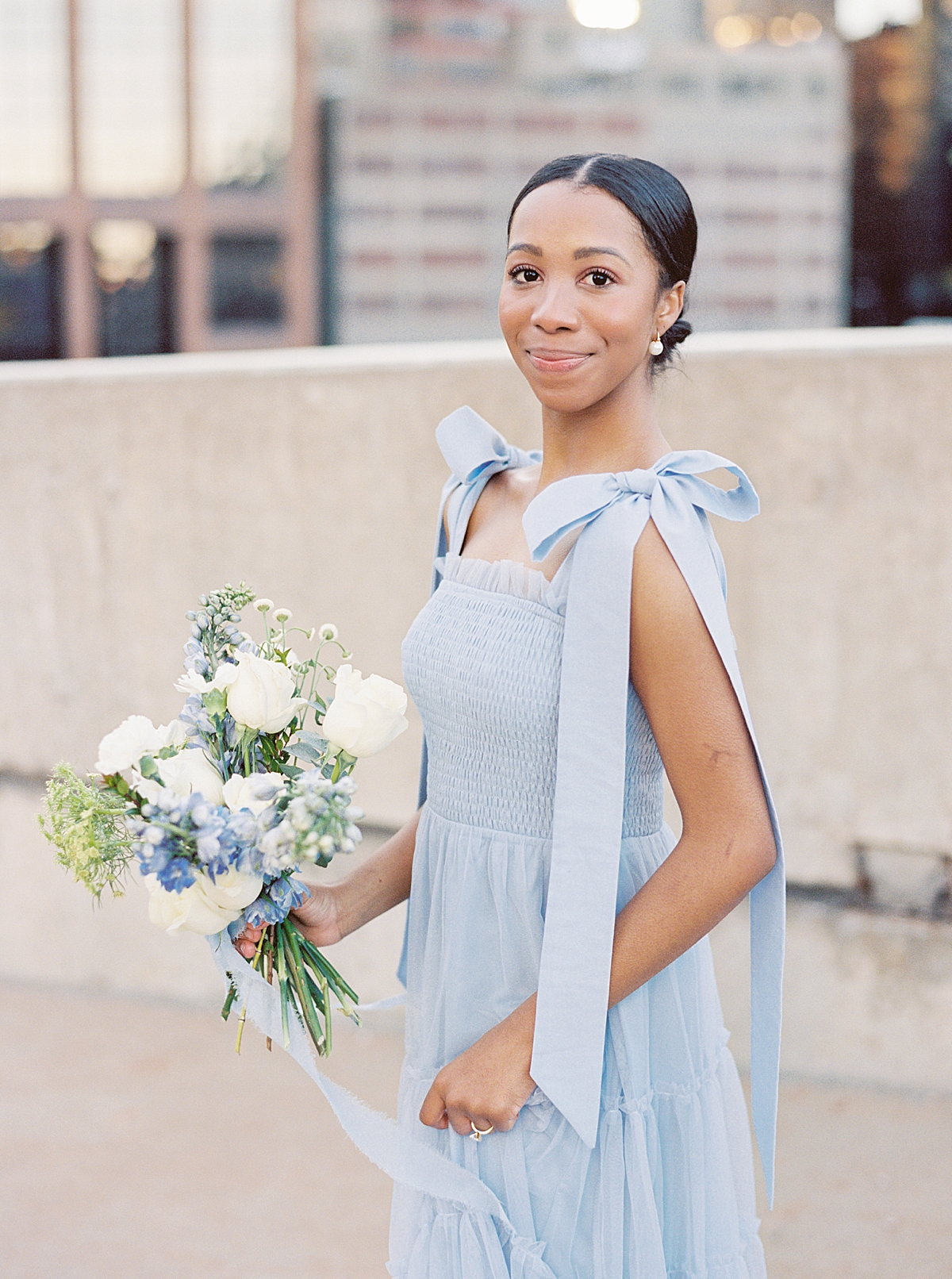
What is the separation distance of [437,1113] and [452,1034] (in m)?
0.14

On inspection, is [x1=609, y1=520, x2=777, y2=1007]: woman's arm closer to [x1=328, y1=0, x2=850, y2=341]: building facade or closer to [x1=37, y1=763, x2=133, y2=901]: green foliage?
[x1=37, y1=763, x2=133, y2=901]: green foliage

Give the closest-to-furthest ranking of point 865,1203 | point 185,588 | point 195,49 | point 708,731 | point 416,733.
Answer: point 708,731 < point 865,1203 < point 416,733 < point 185,588 < point 195,49

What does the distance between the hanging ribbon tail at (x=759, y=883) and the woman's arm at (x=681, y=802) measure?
0.01 meters

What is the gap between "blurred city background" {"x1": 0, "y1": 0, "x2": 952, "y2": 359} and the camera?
1259cm

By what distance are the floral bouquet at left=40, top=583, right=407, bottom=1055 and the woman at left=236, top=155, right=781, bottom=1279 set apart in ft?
0.30

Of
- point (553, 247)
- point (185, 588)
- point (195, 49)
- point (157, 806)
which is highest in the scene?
point (195, 49)

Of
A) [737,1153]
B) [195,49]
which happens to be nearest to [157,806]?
[737,1153]

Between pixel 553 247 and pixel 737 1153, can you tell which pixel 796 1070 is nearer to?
pixel 737 1153

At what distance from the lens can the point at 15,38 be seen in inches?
564

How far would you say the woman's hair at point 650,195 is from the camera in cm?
153

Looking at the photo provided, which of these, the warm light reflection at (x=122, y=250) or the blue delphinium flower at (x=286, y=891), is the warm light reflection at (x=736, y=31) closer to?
the warm light reflection at (x=122, y=250)

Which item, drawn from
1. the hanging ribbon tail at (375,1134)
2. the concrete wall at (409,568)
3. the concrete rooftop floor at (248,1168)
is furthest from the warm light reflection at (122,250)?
the hanging ribbon tail at (375,1134)

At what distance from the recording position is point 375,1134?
1611 millimetres

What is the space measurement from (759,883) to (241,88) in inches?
562
